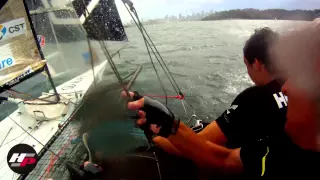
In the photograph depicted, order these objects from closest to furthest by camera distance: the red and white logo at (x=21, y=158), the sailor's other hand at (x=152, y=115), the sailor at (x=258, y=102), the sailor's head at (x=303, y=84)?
the sailor's head at (x=303, y=84), the sailor's other hand at (x=152, y=115), the sailor at (x=258, y=102), the red and white logo at (x=21, y=158)

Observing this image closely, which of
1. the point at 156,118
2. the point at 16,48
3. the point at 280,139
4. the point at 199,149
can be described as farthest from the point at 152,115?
the point at 16,48

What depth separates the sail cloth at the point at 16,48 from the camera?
4160 mm

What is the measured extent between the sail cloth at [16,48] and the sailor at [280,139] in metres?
3.77

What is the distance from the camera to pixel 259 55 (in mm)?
1870

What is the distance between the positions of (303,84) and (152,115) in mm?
847

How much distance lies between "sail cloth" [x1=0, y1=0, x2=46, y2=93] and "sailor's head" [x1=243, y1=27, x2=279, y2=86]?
4.13 metres

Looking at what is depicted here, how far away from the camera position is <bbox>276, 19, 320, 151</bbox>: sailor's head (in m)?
0.89

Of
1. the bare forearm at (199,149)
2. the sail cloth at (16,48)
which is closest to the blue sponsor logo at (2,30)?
the sail cloth at (16,48)

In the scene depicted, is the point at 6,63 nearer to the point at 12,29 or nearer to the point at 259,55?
the point at 12,29

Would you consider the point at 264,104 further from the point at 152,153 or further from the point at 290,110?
the point at 152,153

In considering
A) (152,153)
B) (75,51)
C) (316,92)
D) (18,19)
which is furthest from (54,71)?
(316,92)

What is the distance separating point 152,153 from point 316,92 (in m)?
1.58

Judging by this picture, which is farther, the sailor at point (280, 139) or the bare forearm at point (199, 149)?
the bare forearm at point (199, 149)

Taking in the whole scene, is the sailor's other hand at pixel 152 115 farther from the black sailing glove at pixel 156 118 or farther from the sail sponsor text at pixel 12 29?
the sail sponsor text at pixel 12 29
